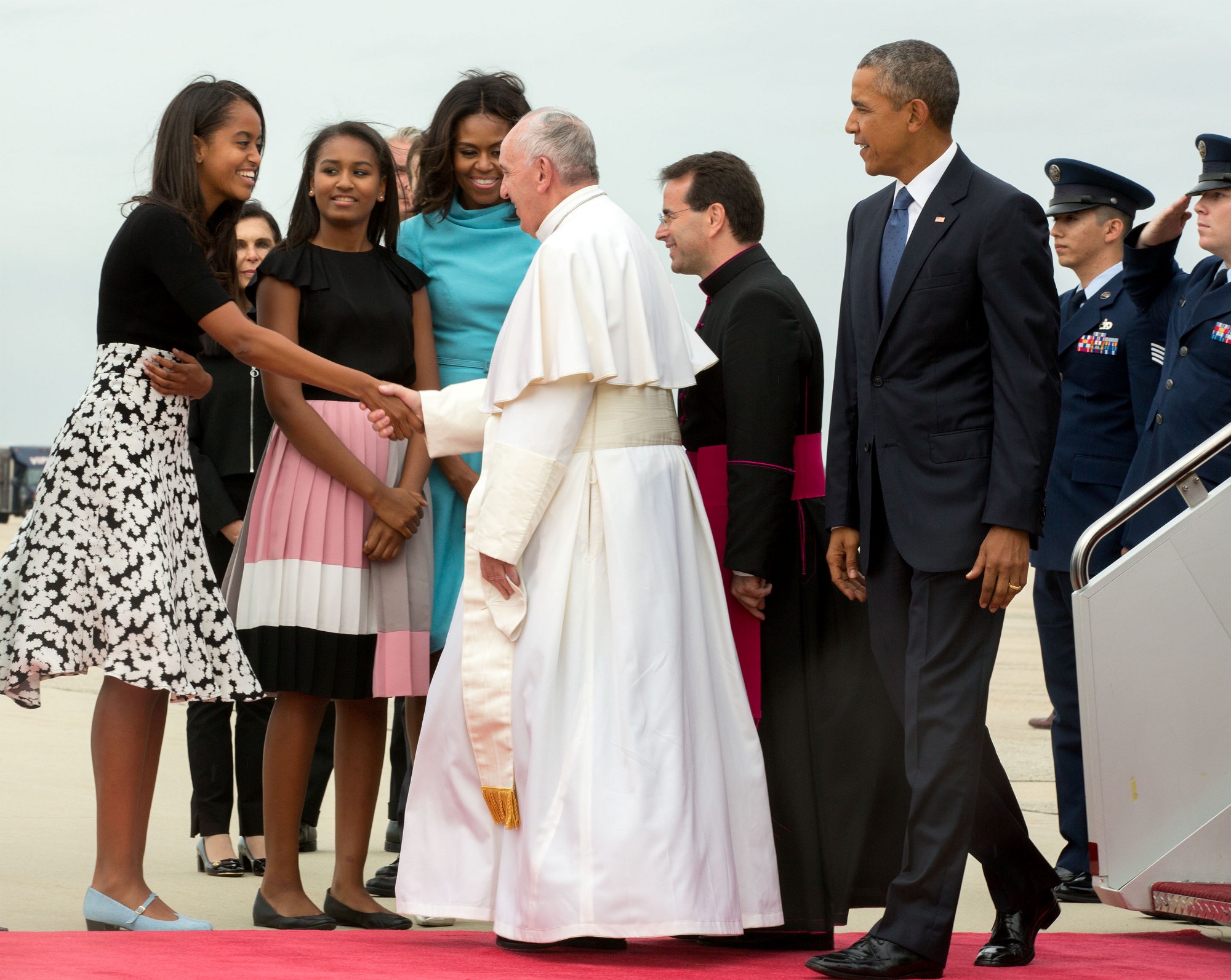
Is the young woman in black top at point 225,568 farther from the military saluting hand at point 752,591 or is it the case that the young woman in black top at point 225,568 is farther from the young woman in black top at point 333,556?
the military saluting hand at point 752,591

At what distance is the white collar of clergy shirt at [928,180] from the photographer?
3.73 m

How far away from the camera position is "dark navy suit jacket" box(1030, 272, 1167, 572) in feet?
17.7

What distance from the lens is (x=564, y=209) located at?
389 centimetres

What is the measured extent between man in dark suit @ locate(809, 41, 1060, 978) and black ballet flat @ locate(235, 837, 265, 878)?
254cm

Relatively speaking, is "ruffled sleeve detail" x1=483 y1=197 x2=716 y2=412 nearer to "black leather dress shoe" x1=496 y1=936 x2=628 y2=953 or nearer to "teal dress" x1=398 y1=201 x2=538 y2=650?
"teal dress" x1=398 y1=201 x2=538 y2=650

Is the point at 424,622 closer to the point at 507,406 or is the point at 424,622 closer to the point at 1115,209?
the point at 507,406

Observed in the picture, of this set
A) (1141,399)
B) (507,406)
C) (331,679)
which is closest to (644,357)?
(507,406)

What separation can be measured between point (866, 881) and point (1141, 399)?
2.20 meters

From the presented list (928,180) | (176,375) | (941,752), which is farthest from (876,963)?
(176,375)

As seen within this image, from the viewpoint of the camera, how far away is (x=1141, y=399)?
213 inches

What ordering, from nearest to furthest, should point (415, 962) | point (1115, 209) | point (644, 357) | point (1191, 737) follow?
point (415, 962) → point (644, 357) → point (1191, 737) → point (1115, 209)

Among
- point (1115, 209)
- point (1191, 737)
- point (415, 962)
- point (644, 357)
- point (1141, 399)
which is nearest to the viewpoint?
point (415, 962)

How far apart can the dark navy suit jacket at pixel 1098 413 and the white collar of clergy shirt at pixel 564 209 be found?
7.44 ft

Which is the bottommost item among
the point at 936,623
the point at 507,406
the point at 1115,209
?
the point at 936,623
